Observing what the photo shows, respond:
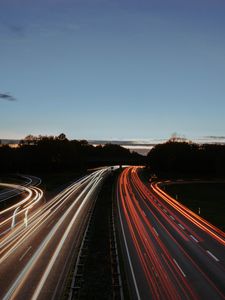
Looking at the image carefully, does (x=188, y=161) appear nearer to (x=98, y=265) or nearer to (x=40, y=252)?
(x=40, y=252)

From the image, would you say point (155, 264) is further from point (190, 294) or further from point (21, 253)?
point (21, 253)

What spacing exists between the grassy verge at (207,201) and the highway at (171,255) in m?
2.41

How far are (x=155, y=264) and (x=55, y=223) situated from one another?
18.4m

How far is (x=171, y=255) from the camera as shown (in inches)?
1198

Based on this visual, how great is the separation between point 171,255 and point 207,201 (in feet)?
153

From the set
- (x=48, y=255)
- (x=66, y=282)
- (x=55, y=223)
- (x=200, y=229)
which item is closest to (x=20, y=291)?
(x=66, y=282)

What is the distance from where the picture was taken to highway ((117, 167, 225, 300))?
22812mm

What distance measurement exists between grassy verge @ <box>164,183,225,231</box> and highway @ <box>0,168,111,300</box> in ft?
56.6

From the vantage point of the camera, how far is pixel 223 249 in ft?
107

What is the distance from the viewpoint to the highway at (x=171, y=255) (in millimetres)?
22812

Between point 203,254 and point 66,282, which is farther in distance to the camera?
point 203,254

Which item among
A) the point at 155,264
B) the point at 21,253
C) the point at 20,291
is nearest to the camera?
the point at 20,291

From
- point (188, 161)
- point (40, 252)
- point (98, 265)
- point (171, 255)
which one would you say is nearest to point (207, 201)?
point (171, 255)

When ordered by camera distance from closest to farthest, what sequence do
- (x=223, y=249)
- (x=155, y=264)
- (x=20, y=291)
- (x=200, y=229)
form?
(x=20, y=291), (x=155, y=264), (x=223, y=249), (x=200, y=229)
